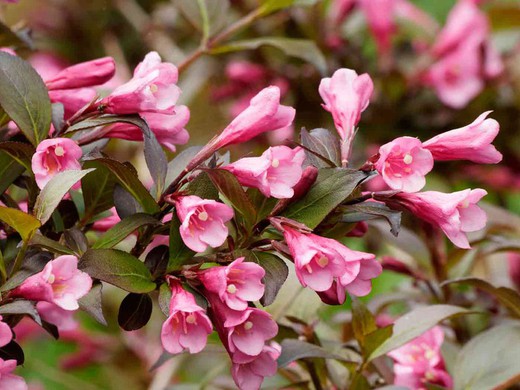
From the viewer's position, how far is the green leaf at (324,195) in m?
0.42

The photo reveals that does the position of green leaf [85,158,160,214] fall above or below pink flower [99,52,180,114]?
below

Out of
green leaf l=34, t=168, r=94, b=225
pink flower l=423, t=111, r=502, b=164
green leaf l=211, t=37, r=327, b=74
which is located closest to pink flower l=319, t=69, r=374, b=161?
pink flower l=423, t=111, r=502, b=164

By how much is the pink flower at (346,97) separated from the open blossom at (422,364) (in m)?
0.22

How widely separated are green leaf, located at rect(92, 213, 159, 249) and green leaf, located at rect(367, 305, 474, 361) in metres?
0.20

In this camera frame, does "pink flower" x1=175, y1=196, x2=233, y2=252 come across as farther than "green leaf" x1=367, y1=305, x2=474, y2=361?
No

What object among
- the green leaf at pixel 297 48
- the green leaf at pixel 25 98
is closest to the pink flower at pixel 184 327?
the green leaf at pixel 25 98

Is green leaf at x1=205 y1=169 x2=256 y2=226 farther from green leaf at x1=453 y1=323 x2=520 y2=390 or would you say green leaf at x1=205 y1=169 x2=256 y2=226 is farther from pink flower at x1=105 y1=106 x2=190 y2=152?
green leaf at x1=453 y1=323 x2=520 y2=390

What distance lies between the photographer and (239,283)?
41 cm

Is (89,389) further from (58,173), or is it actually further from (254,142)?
(58,173)

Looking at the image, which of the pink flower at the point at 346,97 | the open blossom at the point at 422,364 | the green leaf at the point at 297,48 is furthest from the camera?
the green leaf at the point at 297,48

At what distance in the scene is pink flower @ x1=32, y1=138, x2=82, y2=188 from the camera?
1.38 feet

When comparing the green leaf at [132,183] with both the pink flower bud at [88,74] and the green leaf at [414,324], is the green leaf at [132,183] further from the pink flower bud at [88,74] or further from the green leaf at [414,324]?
the green leaf at [414,324]

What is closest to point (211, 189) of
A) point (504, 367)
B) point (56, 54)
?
point (504, 367)

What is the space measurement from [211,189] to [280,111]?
60mm
